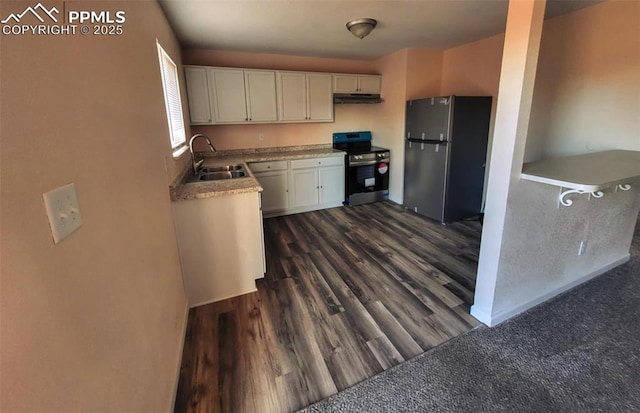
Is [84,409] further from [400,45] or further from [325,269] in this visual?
[400,45]

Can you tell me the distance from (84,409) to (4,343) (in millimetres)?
366

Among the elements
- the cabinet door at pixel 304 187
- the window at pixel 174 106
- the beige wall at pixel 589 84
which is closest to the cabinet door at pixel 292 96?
the cabinet door at pixel 304 187

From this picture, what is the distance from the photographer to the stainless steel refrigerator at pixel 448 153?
3.57 metres

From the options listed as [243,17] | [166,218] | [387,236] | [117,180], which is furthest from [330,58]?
[117,180]

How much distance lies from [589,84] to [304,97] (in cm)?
331

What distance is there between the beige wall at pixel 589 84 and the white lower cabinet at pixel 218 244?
131 inches

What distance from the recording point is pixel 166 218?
1856 millimetres

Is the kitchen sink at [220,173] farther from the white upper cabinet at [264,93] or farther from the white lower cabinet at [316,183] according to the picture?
the white lower cabinet at [316,183]

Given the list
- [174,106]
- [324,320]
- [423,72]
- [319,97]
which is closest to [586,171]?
[324,320]

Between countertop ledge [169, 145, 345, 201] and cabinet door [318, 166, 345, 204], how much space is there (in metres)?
0.25

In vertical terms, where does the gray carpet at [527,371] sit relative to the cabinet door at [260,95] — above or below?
below

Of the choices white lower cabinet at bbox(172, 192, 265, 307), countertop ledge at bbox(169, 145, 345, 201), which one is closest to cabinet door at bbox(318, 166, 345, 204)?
countertop ledge at bbox(169, 145, 345, 201)

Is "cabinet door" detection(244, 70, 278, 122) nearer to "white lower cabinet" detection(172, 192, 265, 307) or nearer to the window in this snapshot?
the window

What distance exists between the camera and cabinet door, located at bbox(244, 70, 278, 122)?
3.99 metres
